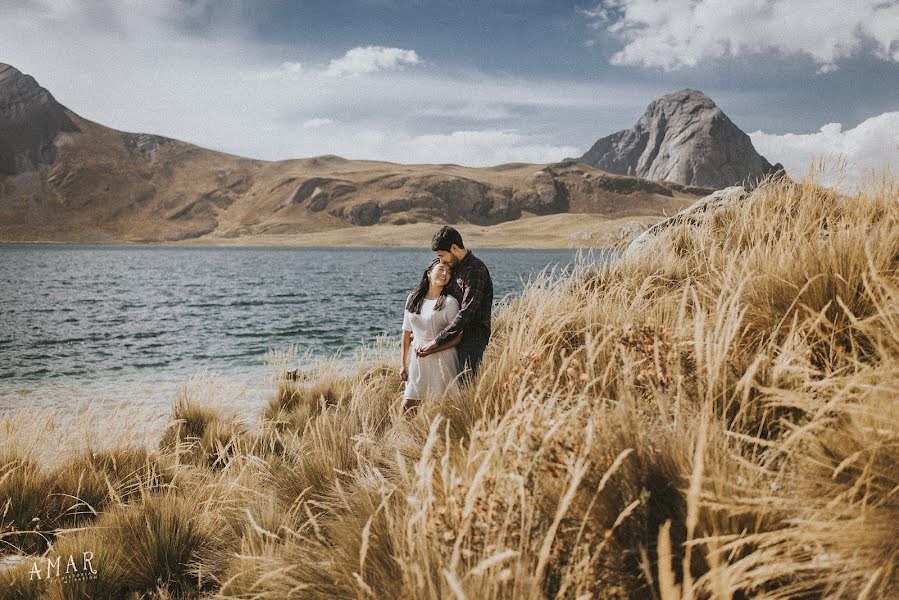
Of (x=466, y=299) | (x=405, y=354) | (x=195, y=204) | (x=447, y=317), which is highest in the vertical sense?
(x=195, y=204)

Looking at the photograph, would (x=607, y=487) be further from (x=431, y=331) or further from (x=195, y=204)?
(x=195, y=204)

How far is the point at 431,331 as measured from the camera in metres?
5.38

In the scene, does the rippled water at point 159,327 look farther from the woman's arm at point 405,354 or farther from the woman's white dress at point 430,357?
the woman's arm at point 405,354

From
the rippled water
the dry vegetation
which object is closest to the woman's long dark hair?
the dry vegetation

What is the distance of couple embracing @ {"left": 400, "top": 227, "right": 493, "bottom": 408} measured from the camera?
5211mm

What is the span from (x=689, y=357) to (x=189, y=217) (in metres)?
200

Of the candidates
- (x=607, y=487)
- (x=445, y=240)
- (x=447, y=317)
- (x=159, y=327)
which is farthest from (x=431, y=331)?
(x=159, y=327)

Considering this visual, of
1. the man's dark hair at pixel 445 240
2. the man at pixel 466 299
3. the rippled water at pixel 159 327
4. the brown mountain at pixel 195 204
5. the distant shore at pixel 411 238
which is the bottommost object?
the rippled water at pixel 159 327

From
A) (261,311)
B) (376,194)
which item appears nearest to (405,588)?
(261,311)

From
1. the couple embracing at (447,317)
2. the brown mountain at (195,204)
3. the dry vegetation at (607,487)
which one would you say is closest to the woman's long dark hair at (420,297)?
the couple embracing at (447,317)

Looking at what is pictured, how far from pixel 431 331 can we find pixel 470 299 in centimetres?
50

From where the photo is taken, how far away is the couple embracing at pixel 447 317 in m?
5.21

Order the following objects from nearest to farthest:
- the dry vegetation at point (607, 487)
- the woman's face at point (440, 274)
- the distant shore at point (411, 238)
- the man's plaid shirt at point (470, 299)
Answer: the dry vegetation at point (607, 487)
the man's plaid shirt at point (470, 299)
the woman's face at point (440, 274)
the distant shore at point (411, 238)

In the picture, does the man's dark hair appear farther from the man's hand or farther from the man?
the man's hand
